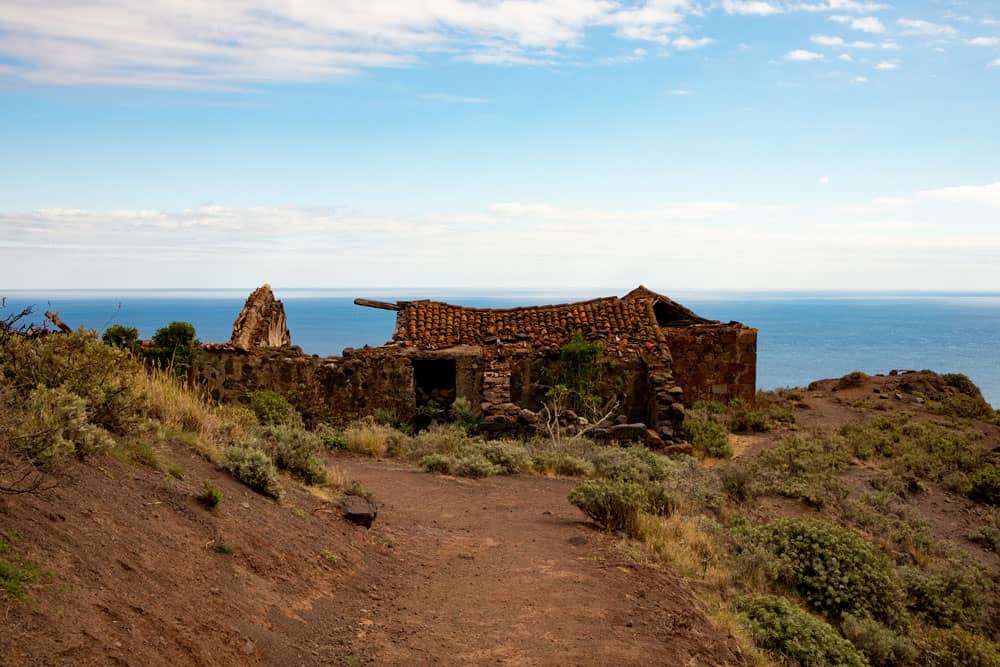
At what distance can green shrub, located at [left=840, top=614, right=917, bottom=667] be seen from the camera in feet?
29.9

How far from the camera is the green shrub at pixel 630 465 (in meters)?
12.9

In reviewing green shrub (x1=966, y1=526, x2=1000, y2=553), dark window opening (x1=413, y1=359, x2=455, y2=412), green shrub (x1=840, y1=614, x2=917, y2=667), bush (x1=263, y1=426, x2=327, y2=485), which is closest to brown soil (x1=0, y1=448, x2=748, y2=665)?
bush (x1=263, y1=426, x2=327, y2=485)

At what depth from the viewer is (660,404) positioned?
1819 centimetres

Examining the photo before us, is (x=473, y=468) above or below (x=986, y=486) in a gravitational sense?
above

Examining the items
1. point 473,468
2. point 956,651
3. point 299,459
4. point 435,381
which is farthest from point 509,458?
point 956,651

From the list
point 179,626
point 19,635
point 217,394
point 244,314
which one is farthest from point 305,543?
point 244,314

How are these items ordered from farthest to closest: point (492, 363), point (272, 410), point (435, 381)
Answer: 1. point (435, 381)
2. point (492, 363)
3. point (272, 410)

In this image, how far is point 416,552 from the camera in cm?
871

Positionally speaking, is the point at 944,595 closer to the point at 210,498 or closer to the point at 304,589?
the point at 304,589

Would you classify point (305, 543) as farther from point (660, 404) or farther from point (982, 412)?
point (982, 412)

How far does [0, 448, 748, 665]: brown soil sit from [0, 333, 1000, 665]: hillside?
2cm

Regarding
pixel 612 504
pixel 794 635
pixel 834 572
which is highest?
pixel 612 504

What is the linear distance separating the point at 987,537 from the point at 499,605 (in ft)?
34.4

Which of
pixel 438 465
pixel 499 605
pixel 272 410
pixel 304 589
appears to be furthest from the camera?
pixel 272 410
